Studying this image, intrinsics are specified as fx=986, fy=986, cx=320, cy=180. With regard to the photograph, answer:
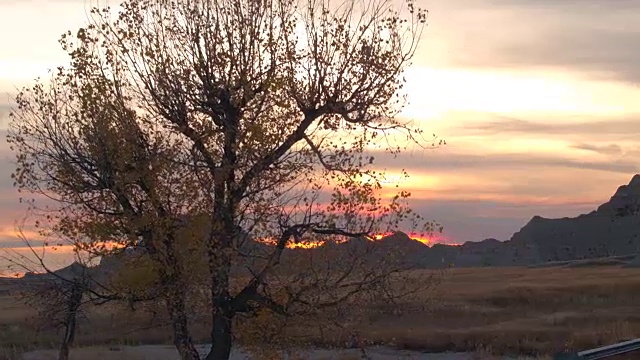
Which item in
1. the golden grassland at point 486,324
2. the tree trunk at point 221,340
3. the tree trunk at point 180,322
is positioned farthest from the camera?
the golden grassland at point 486,324

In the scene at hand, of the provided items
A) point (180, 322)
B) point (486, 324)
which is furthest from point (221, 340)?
point (486, 324)

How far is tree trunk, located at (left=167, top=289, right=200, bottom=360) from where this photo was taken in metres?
21.1

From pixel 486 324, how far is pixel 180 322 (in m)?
28.2

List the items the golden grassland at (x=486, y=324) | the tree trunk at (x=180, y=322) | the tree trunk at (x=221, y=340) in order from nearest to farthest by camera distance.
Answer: the tree trunk at (x=180, y=322)
the tree trunk at (x=221, y=340)
the golden grassland at (x=486, y=324)

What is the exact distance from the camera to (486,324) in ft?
156

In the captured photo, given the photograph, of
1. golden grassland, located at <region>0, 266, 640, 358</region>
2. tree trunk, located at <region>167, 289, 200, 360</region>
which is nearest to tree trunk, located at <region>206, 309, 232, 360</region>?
tree trunk, located at <region>167, 289, 200, 360</region>

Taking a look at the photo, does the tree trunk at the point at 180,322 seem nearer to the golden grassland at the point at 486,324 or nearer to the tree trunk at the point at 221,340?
the tree trunk at the point at 221,340

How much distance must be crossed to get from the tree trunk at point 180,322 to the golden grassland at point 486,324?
0.79 metres

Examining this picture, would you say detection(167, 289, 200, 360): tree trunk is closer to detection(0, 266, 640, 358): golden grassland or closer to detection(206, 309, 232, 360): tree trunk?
detection(206, 309, 232, 360): tree trunk

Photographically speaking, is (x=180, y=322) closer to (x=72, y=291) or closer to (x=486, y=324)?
(x=72, y=291)

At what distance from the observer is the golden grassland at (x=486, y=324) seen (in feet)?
120

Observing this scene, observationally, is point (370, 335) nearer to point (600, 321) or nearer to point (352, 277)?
point (600, 321)

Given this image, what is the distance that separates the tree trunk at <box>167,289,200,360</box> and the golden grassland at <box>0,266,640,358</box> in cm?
79

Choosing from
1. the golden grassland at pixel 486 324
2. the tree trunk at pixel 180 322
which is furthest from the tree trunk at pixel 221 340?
the golden grassland at pixel 486 324
